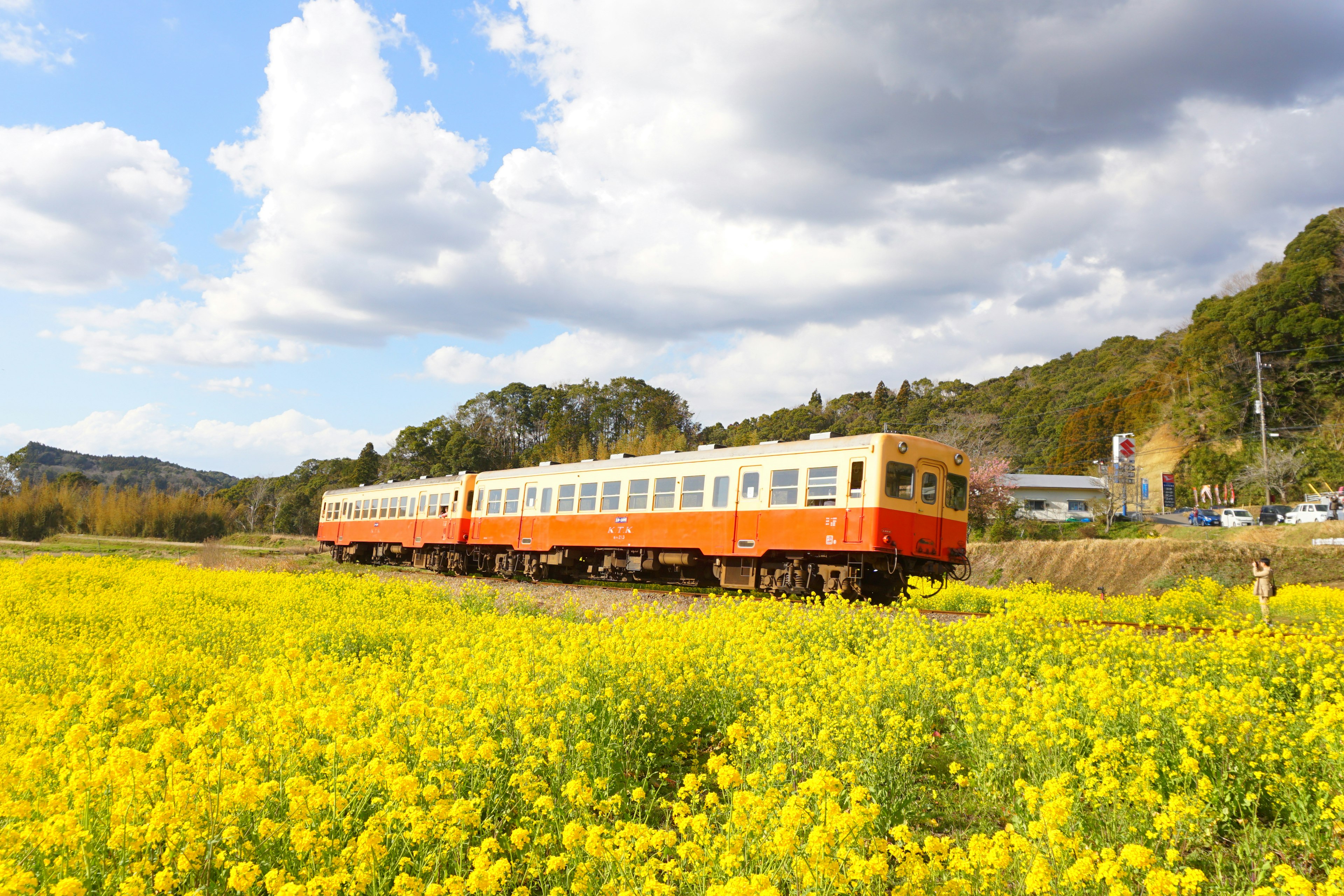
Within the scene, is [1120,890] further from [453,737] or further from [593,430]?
[593,430]

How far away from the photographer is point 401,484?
79.3 feet

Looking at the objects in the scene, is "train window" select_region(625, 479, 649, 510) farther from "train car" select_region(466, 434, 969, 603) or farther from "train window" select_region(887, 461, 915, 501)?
"train window" select_region(887, 461, 915, 501)

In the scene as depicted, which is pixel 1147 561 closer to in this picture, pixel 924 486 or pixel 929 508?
pixel 929 508

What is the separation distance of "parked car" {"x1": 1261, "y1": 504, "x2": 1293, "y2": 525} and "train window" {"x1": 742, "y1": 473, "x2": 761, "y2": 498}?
1094 inches

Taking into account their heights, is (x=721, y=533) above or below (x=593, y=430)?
below

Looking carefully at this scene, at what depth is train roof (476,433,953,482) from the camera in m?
11.1

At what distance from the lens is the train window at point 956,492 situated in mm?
11938

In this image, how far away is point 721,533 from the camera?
12.7 m

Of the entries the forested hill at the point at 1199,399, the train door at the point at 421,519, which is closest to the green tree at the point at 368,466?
the forested hill at the point at 1199,399

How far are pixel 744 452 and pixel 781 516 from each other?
132 cm

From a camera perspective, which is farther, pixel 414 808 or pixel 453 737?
pixel 453 737

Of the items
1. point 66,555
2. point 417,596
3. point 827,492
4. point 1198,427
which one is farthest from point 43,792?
point 1198,427

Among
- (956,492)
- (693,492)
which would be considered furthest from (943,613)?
(693,492)

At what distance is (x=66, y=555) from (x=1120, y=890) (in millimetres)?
16755
